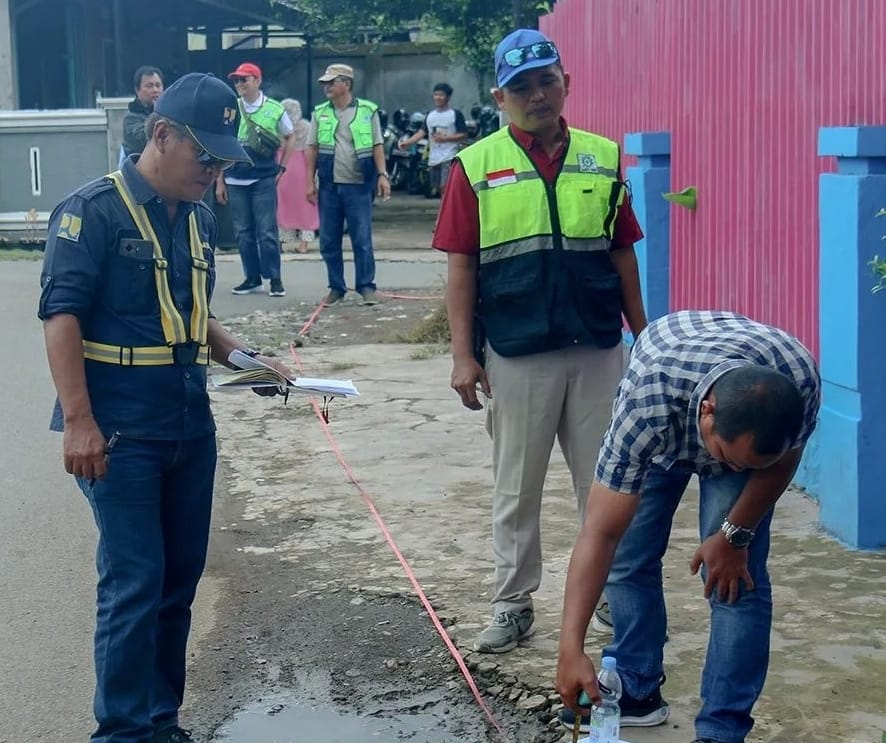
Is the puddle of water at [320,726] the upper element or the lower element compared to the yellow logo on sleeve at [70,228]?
lower

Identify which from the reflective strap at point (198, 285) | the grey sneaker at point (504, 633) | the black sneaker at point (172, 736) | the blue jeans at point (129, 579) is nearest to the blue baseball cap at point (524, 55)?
the reflective strap at point (198, 285)

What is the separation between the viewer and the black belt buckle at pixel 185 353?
3982 mm

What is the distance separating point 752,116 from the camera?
7.25 metres

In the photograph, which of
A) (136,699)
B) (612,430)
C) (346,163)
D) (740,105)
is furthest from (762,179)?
(346,163)

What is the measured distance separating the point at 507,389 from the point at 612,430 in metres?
1.23

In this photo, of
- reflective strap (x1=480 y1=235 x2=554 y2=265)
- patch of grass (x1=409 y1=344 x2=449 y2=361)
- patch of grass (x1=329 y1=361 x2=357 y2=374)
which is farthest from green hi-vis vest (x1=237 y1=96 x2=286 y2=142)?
reflective strap (x1=480 y1=235 x2=554 y2=265)

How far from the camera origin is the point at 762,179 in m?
7.12

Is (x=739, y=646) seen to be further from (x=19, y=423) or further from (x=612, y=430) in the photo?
(x=19, y=423)

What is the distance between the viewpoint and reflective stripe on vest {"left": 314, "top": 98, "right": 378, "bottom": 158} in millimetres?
11852

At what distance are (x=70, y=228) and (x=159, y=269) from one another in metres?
0.26

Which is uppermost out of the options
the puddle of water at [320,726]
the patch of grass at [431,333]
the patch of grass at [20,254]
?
the patch of grass at [20,254]

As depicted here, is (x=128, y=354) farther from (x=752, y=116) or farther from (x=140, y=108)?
(x=140, y=108)

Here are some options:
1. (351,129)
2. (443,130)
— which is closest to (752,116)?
(351,129)

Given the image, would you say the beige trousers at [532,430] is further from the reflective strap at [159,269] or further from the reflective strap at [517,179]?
the reflective strap at [159,269]
